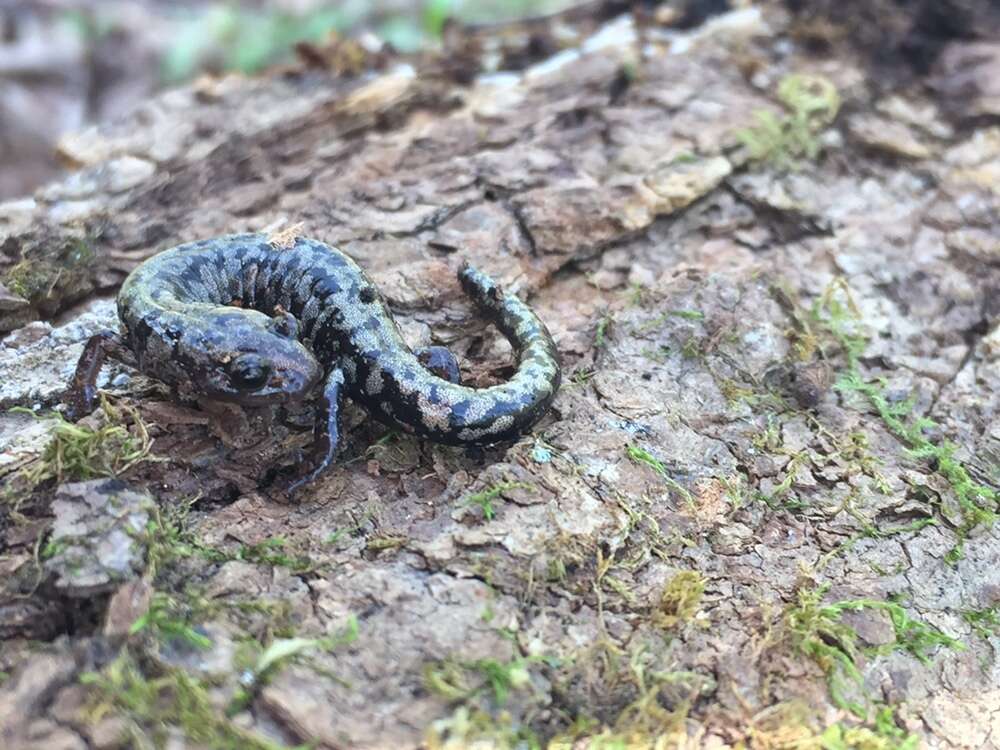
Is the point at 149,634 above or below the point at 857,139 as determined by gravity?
above

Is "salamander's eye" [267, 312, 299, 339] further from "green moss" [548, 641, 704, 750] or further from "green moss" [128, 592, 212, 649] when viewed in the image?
"green moss" [548, 641, 704, 750]

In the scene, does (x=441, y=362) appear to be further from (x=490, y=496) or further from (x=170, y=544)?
(x=170, y=544)

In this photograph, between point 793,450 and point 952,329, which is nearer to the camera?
point 793,450

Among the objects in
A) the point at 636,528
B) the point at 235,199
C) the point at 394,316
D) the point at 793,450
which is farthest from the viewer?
the point at 235,199

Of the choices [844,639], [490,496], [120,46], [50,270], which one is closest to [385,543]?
[490,496]

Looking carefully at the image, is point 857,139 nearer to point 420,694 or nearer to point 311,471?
point 311,471

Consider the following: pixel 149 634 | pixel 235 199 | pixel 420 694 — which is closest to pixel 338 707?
pixel 420 694
